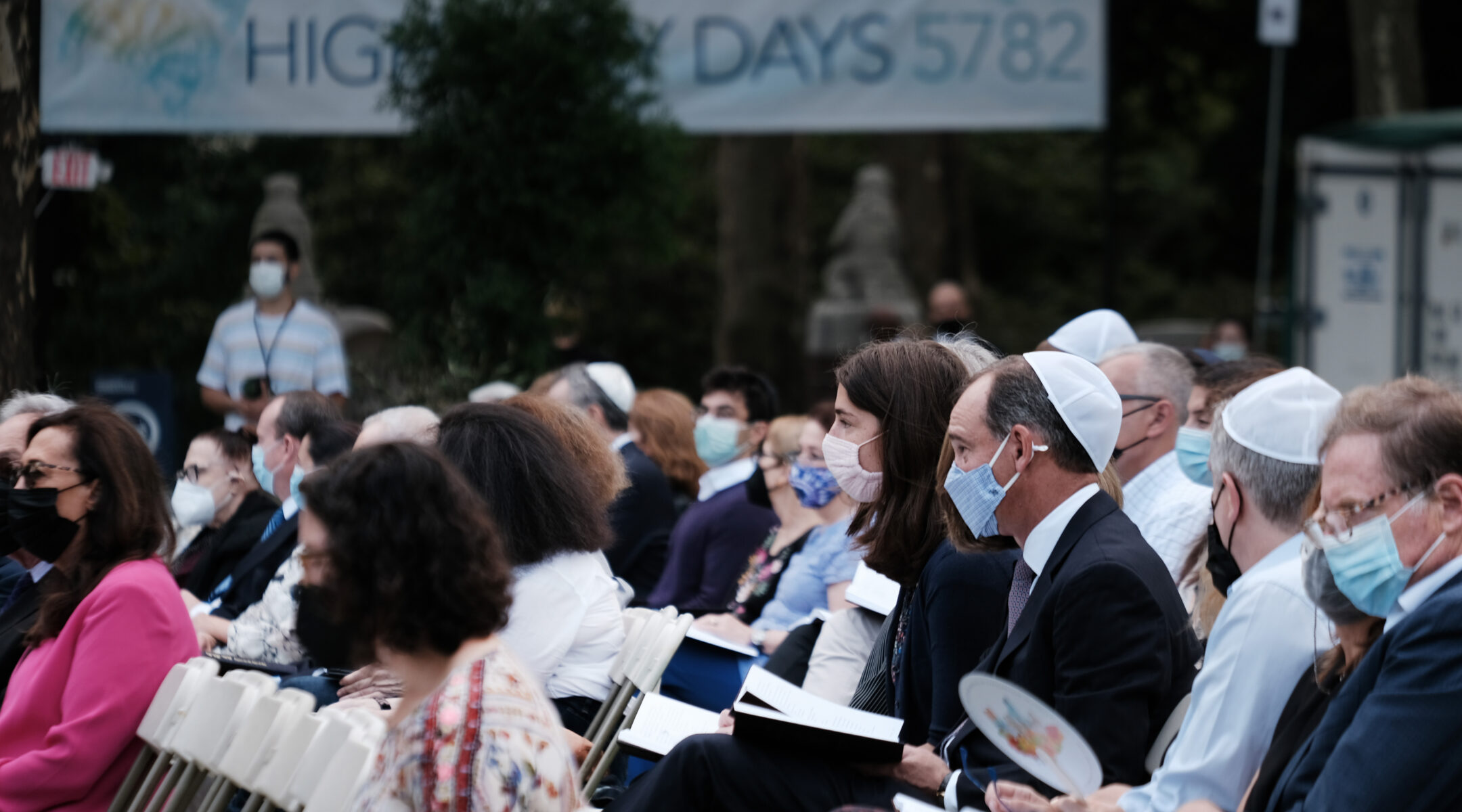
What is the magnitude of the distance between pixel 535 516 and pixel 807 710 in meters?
0.83

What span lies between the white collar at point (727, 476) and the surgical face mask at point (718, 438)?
0.39 m

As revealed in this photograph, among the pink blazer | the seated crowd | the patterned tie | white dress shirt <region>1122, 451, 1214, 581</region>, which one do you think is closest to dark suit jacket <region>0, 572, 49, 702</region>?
the seated crowd

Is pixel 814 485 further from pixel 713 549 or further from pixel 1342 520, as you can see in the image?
pixel 1342 520

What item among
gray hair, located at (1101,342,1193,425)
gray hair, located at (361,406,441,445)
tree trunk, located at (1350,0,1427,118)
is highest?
tree trunk, located at (1350,0,1427,118)

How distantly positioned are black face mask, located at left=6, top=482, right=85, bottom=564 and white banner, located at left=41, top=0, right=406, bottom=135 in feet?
19.6

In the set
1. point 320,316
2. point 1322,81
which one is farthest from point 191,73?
point 1322,81

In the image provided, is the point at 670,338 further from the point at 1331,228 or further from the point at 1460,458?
the point at 1460,458

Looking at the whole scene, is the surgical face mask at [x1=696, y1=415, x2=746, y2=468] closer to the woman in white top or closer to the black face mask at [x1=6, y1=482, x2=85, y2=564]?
the woman in white top

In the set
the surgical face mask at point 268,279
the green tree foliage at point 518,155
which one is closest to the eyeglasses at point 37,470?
the surgical face mask at point 268,279

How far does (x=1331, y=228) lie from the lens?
41.2ft

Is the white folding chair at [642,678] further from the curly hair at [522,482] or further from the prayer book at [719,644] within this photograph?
the prayer book at [719,644]

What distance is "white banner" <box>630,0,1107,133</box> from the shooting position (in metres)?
9.39

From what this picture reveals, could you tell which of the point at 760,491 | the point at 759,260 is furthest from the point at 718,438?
the point at 759,260

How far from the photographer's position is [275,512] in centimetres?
583
